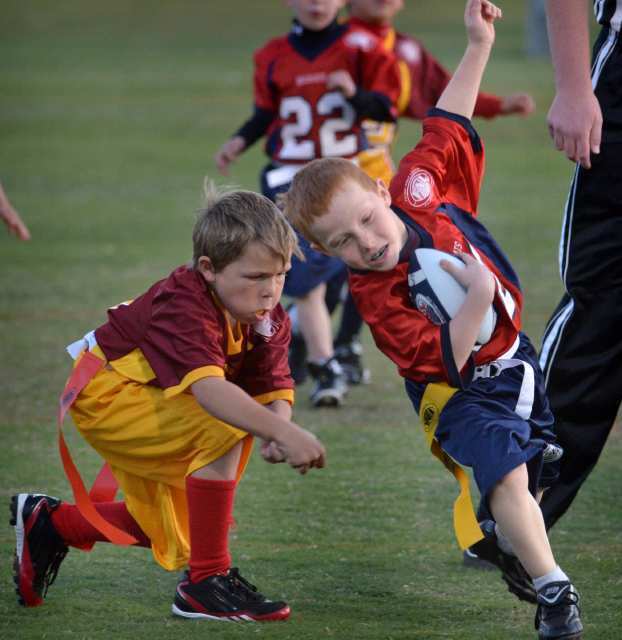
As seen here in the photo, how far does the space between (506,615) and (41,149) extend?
11154 millimetres

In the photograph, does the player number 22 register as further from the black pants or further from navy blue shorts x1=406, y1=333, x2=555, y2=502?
navy blue shorts x1=406, y1=333, x2=555, y2=502

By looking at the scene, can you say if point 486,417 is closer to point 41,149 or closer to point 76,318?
point 76,318

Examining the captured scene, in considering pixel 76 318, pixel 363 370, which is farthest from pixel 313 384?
pixel 76 318

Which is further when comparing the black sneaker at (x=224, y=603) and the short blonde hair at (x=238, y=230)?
the black sneaker at (x=224, y=603)

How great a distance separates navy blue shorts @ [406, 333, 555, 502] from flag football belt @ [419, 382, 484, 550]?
25 mm

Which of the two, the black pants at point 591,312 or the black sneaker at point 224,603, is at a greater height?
the black pants at point 591,312

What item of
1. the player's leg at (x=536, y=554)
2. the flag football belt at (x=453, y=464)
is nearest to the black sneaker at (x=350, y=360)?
the flag football belt at (x=453, y=464)

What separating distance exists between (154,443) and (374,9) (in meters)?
3.65

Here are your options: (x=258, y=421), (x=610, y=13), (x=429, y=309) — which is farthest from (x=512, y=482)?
(x=610, y=13)

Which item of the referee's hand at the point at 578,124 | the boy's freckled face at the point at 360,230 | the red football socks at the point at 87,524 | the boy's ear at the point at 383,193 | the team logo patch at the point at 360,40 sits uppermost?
the referee's hand at the point at 578,124

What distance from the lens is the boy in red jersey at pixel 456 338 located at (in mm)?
3123

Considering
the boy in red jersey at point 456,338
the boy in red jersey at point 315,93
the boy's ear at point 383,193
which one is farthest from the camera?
the boy in red jersey at point 315,93

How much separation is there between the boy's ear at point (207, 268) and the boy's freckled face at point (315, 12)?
3.16 meters

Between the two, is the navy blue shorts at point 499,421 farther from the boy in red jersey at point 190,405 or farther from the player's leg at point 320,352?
the player's leg at point 320,352
